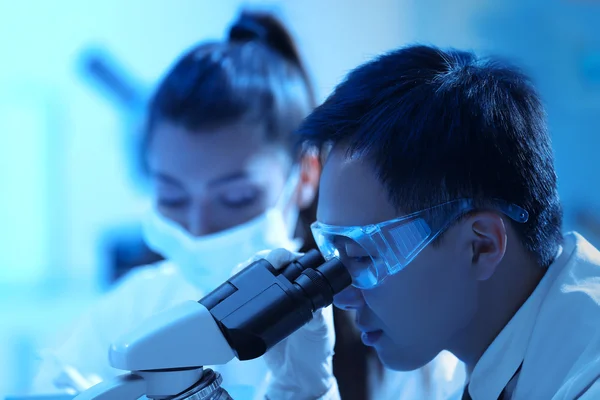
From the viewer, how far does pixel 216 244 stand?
1320mm

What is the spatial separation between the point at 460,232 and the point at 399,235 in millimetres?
72

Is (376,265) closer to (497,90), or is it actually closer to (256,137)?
(497,90)

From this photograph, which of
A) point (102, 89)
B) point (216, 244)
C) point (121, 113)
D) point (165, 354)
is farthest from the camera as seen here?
point (121, 113)

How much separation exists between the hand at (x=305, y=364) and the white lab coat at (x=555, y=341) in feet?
0.68

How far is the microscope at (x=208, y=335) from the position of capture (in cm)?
62

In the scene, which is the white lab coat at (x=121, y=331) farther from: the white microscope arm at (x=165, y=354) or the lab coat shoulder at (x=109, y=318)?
the white microscope arm at (x=165, y=354)

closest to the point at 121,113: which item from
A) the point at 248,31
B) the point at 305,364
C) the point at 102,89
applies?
the point at 102,89

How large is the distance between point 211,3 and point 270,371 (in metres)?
1.64

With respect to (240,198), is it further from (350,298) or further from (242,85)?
(350,298)

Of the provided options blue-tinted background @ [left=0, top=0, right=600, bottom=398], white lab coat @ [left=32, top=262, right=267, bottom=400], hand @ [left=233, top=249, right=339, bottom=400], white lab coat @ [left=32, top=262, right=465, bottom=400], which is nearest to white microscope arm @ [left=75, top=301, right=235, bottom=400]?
hand @ [left=233, top=249, right=339, bottom=400]

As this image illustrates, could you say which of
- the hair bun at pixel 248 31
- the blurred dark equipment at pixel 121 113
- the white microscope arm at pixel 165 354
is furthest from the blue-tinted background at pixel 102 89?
the white microscope arm at pixel 165 354

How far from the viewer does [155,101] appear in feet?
4.68

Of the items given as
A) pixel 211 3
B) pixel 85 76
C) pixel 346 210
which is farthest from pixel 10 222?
pixel 346 210

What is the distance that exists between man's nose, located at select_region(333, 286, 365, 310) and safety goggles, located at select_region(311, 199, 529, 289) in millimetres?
43
